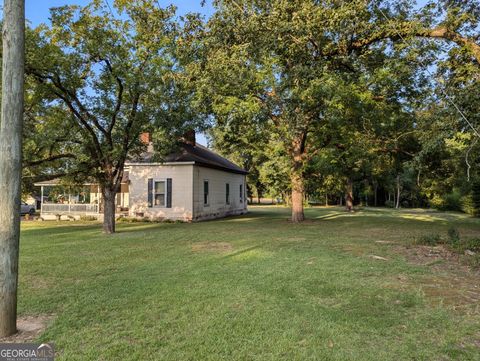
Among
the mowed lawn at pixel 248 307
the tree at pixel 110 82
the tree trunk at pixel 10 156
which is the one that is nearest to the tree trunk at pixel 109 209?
the tree at pixel 110 82

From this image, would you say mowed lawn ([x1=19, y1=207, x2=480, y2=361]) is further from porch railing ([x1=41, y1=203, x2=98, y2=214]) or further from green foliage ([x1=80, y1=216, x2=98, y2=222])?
porch railing ([x1=41, y1=203, x2=98, y2=214])

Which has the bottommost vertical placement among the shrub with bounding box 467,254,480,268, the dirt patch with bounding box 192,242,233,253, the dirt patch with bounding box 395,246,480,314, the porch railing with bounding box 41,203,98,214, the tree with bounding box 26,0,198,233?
the dirt patch with bounding box 395,246,480,314

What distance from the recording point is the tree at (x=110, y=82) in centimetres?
1133

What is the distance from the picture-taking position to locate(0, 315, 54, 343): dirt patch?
352 centimetres

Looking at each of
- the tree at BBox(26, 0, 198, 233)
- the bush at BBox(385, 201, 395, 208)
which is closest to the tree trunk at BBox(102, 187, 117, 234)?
the tree at BBox(26, 0, 198, 233)

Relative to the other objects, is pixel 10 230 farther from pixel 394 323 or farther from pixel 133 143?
pixel 133 143

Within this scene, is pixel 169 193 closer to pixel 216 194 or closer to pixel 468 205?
pixel 216 194

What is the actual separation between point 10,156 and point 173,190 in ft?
49.9

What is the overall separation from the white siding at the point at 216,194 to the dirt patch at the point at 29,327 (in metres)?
14.3

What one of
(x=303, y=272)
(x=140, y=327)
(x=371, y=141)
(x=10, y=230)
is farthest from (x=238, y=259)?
(x=371, y=141)

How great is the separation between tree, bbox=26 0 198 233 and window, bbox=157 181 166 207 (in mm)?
Result: 5319

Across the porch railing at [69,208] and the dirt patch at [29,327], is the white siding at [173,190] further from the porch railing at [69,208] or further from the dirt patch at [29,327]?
the dirt patch at [29,327]

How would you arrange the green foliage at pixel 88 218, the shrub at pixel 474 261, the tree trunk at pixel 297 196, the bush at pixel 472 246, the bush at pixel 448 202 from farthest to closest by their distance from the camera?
the bush at pixel 448 202 → the green foliage at pixel 88 218 → the tree trunk at pixel 297 196 → the bush at pixel 472 246 → the shrub at pixel 474 261

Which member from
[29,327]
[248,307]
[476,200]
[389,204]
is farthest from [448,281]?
[389,204]
